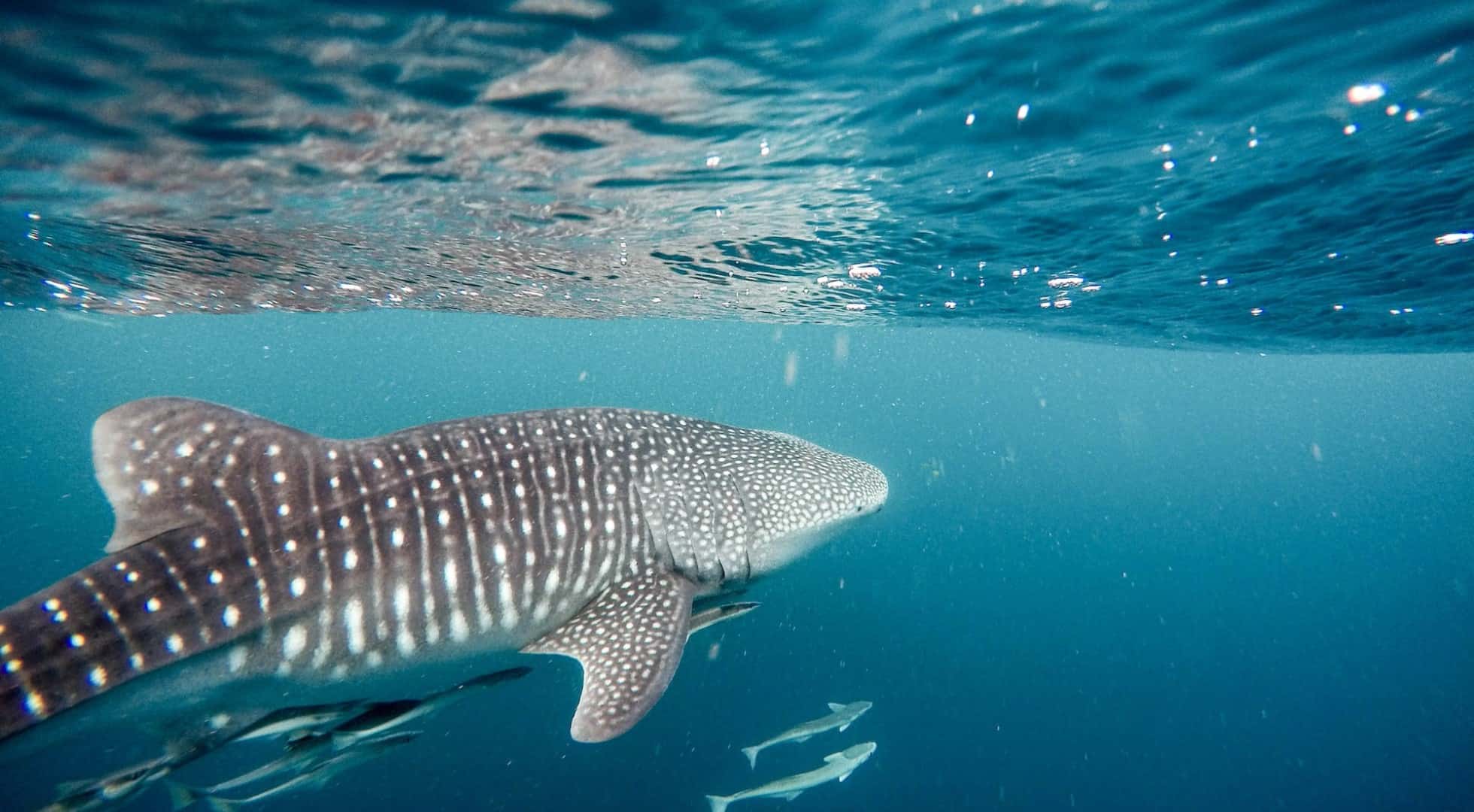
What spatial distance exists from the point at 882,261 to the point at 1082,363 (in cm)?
6852

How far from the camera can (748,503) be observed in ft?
21.2

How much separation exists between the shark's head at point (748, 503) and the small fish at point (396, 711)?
1.76 metres

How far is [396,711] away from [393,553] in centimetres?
135

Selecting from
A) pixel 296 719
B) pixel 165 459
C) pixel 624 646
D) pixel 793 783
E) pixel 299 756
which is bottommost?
pixel 793 783

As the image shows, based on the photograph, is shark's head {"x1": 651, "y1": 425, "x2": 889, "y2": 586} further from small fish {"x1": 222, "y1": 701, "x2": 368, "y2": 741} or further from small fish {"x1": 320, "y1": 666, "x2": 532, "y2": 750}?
small fish {"x1": 222, "y1": 701, "x2": 368, "y2": 741}

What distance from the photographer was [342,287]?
19875 mm

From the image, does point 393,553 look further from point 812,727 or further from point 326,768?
point 812,727

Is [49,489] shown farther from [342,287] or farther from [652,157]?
[652,157]

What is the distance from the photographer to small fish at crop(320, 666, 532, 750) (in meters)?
4.98

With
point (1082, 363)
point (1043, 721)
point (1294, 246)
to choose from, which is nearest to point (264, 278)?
point (1294, 246)

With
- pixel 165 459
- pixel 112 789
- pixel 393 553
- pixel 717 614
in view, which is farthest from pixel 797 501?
pixel 112 789

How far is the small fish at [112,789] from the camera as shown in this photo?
162 inches

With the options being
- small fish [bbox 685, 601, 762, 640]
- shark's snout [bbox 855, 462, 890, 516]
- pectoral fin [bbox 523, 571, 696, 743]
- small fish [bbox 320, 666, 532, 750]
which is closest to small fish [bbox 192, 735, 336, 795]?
small fish [bbox 320, 666, 532, 750]

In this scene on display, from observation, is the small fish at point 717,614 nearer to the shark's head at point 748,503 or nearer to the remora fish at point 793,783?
the shark's head at point 748,503
